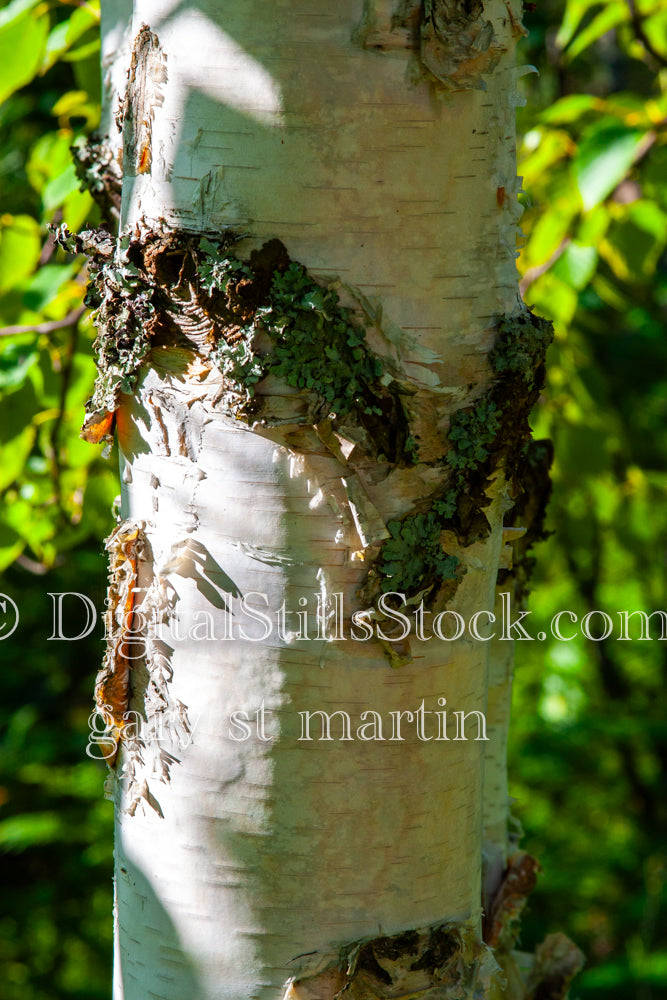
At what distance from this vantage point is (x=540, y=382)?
28.7 inches

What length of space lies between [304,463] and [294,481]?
0.05 feet

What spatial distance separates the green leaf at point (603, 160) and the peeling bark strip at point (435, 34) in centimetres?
55

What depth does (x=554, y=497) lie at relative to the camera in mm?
1704

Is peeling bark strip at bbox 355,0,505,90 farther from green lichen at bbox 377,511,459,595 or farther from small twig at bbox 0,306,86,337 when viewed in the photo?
small twig at bbox 0,306,86,337

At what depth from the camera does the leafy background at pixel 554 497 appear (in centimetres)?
128

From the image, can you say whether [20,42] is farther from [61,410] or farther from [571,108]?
[571,108]

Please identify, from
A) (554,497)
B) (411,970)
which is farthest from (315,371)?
(554,497)

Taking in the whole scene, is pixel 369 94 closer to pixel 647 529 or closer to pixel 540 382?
pixel 540 382

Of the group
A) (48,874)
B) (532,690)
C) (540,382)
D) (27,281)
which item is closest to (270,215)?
(540,382)

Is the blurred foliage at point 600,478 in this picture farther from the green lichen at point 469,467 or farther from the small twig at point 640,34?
the green lichen at point 469,467

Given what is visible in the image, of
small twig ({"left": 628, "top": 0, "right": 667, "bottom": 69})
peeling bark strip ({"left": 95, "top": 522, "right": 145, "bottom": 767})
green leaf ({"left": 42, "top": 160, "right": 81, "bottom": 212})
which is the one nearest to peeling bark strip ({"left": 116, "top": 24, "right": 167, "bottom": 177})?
peeling bark strip ({"left": 95, "top": 522, "right": 145, "bottom": 767})

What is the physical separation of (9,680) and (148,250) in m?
2.67

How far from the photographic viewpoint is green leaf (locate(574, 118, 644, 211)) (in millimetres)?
1120

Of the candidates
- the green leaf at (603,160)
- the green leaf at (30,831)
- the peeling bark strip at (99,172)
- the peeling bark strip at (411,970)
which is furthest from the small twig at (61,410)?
the green leaf at (30,831)
